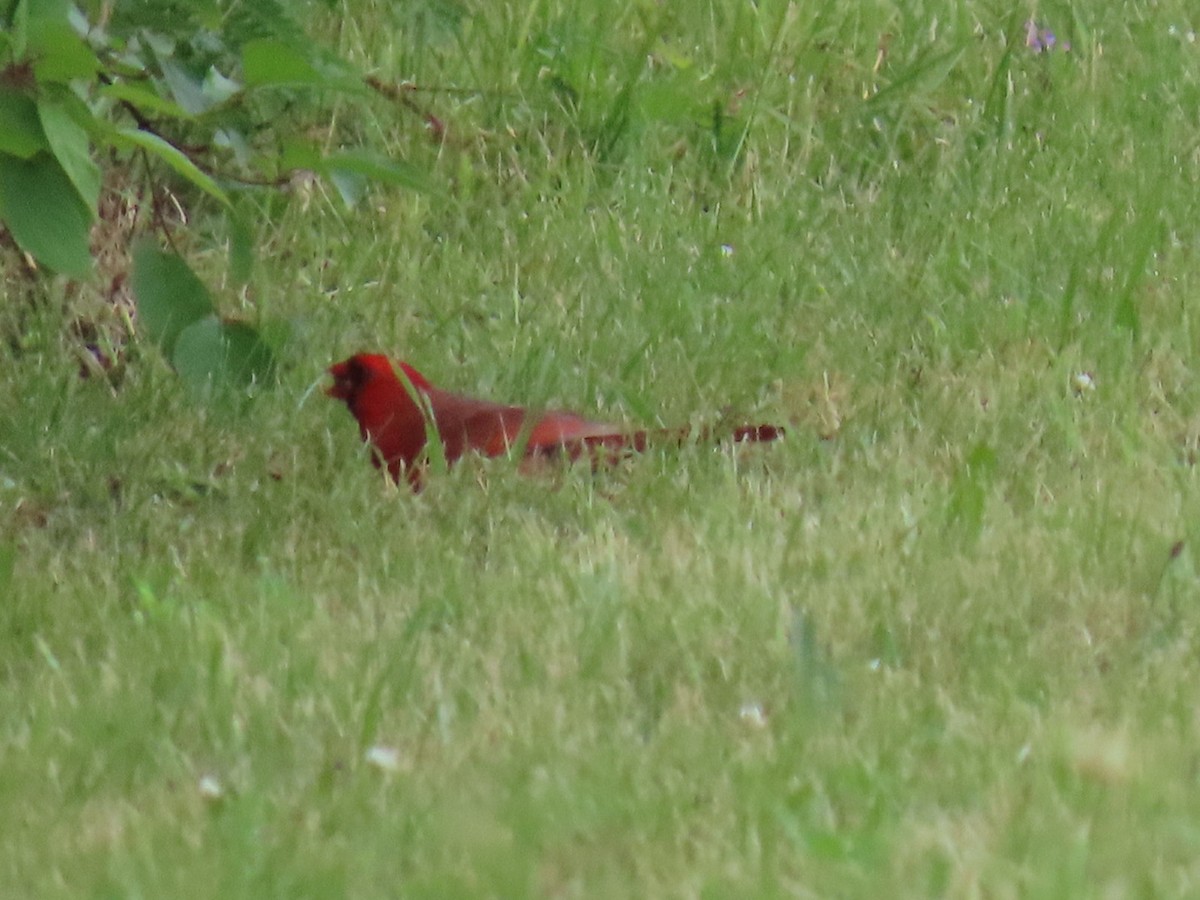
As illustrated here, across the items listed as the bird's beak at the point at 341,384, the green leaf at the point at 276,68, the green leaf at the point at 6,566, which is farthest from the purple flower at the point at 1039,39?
the green leaf at the point at 6,566

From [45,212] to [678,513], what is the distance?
1267 millimetres

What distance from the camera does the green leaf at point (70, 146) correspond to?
2.98 meters

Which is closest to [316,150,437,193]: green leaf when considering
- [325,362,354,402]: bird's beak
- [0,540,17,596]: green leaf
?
[325,362,354,402]: bird's beak

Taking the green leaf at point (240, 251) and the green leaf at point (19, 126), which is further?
the green leaf at point (240, 251)

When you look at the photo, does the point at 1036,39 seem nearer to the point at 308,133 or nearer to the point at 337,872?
the point at 308,133

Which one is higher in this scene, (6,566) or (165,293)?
(165,293)

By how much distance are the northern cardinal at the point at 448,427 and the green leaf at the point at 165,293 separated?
0.46m

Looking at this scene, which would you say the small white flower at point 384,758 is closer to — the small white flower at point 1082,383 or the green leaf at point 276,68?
the green leaf at point 276,68

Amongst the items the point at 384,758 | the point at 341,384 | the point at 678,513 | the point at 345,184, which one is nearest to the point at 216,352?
the point at 345,184

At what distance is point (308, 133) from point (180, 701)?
2.90 metres

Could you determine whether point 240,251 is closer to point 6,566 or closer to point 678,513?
point 6,566

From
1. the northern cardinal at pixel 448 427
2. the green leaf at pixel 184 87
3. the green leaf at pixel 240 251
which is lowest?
the northern cardinal at pixel 448 427

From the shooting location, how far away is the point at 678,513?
371 centimetres

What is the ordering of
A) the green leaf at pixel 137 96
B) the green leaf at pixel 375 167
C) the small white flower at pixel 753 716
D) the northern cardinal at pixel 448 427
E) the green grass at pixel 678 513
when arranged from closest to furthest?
the green grass at pixel 678 513 → the small white flower at pixel 753 716 → the green leaf at pixel 137 96 → the green leaf at pixel 375 167 → the northern cardinal at pixel 448 427
